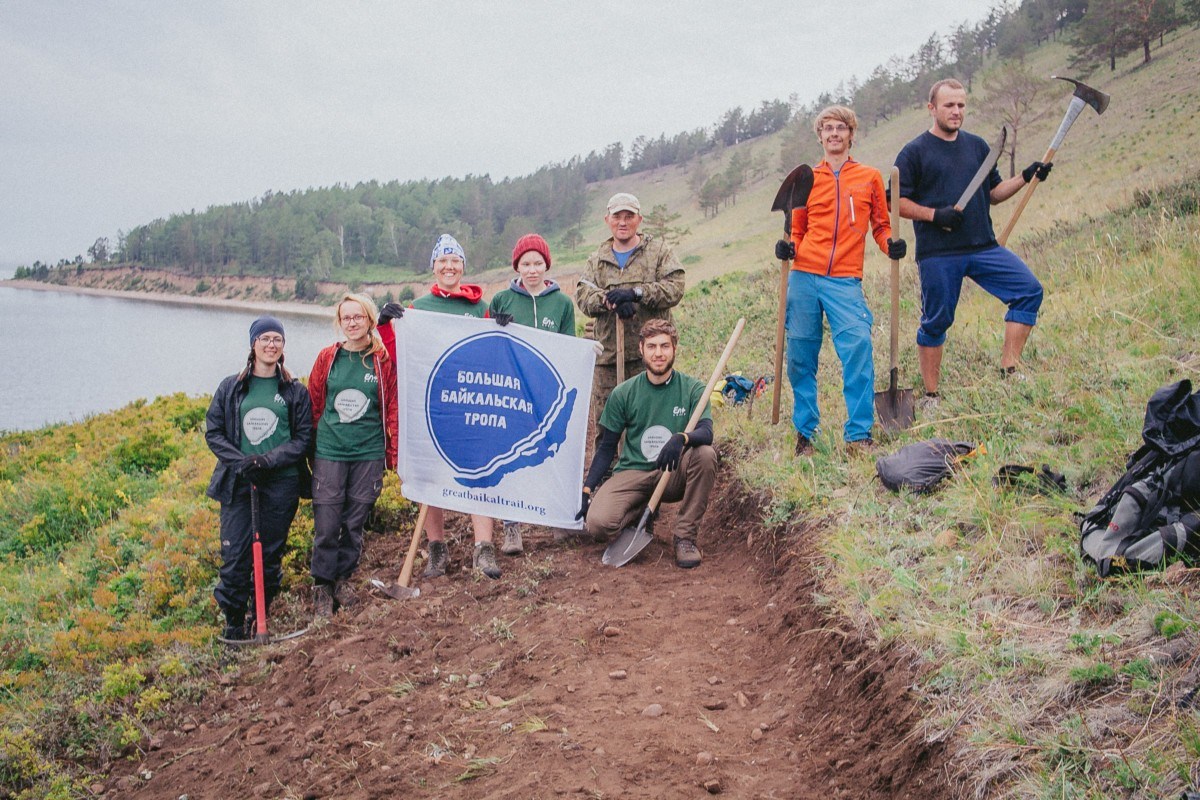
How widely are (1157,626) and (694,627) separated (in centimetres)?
251

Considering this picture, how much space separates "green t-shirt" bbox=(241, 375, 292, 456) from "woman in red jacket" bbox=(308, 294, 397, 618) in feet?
0.77

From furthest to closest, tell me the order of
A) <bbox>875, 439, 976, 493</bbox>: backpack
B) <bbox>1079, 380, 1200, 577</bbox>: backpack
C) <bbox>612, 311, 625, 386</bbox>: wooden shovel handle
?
<bbox>612, 311, 625, 386</bbox>: wooden shovel handle → <bbox>875, 439, 976, 493</bbox>: backpack → <bbox>1079, 380, 1200, 577</bbox>: backpack

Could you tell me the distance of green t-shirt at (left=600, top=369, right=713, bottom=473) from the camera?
6.11 metres

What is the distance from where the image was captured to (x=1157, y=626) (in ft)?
9.54

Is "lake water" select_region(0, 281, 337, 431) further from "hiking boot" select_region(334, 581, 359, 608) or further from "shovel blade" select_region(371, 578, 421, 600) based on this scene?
"shovel blade" select_region(371, 578, 421, 600)

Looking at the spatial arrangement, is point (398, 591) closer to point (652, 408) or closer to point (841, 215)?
point (652, 408)

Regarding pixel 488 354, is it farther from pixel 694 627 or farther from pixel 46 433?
pixel 46 433

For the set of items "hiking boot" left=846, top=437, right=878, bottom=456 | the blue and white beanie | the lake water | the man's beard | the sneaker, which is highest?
the blue and white beanie

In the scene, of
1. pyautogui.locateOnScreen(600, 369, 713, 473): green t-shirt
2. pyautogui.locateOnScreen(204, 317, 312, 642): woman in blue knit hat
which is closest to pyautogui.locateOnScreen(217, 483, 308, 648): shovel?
pyautogui.locateOnScreen(204, 317, 312, 642): woman in blue knit hat

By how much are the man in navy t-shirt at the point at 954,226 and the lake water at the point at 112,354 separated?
24.0m

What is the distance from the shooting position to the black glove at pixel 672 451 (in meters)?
5.72

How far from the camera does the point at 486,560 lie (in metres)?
6.05

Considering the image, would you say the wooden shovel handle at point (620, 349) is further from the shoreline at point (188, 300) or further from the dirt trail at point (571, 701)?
the shoreline at point (188, 300)

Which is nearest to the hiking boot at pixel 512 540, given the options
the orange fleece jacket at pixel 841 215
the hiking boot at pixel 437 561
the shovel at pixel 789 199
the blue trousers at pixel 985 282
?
the hiking boot at pixel 437 561
